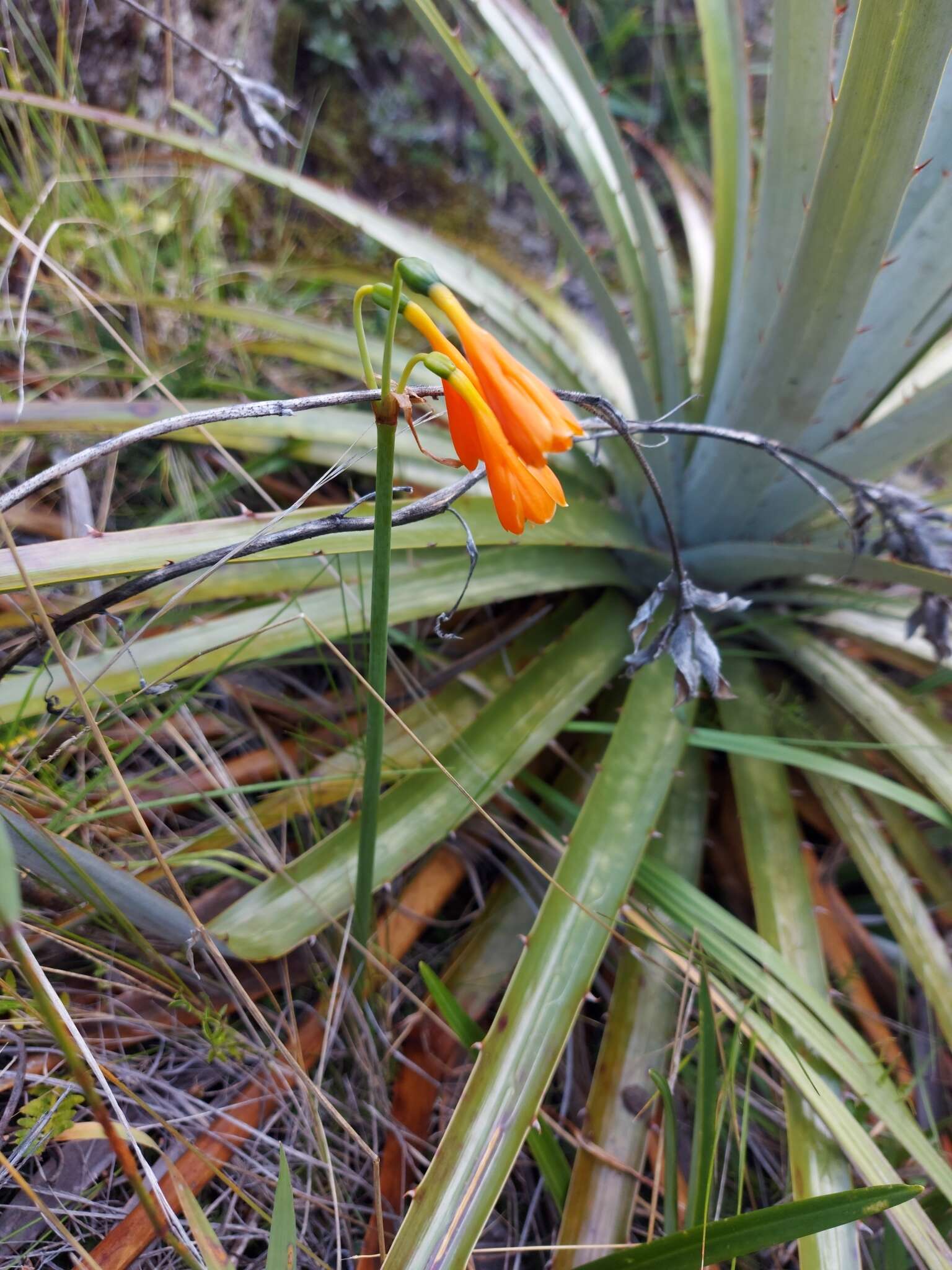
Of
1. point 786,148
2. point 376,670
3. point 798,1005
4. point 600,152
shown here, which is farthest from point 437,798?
point 600,152

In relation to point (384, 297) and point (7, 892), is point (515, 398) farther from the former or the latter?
point (7, 892)

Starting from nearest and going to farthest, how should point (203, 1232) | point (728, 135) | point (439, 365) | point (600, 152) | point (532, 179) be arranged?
point (439, 365), point (203, 1232), point (532, 179), point (728, 135), point (600, 152)

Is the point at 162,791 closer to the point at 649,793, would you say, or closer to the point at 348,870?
the point at 348,870

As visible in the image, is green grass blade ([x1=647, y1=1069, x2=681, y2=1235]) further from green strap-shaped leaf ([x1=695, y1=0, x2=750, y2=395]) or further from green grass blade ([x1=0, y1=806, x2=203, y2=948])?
green strap-shaped leaf ([x1=695, y1=0, x2=750, y2=395])

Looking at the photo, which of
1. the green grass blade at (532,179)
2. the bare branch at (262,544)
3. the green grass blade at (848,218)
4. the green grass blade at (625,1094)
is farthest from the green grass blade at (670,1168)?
the green grass blade at (532,179)

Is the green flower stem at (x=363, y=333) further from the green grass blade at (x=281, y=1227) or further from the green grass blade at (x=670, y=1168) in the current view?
the green grass blade at (x=670, y=1168)

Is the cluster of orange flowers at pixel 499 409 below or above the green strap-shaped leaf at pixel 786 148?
below
